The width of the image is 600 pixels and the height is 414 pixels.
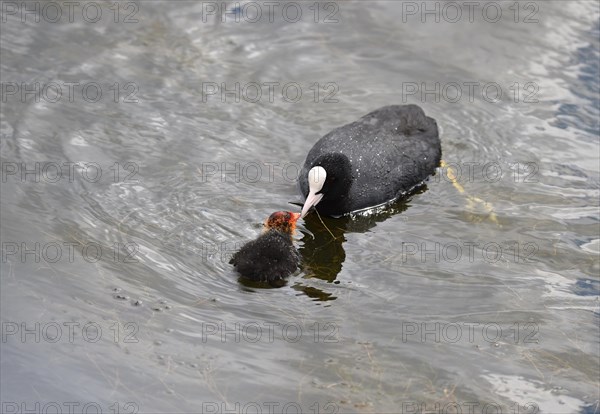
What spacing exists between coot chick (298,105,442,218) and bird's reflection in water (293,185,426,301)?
74 mm

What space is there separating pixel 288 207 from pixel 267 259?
1187 millimetres

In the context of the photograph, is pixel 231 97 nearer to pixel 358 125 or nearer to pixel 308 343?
pixel 358 125

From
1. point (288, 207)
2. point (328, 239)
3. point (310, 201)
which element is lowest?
point (328, 239)

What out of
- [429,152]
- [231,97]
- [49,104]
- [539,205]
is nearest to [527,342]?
[539,205]

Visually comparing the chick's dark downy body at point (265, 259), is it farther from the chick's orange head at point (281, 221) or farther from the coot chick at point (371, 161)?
the coot chick at point (371, 161)

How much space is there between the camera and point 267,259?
589 centimetres

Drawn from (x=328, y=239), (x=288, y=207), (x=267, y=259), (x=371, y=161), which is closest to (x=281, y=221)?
(x=267, y=259)

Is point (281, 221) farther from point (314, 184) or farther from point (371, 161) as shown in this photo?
point (371, 161)

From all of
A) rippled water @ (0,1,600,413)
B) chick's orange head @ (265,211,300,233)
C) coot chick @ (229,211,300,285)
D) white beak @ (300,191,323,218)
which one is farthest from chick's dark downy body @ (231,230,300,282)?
white beak @ (300,191,323,218)

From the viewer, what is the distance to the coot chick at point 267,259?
5.88 meters

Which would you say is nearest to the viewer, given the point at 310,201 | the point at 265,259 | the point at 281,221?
the point at 265,259

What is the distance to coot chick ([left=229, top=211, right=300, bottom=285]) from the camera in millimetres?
5879

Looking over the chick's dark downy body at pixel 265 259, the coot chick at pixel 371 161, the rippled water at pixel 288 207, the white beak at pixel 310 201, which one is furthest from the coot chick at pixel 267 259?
the coot chick at pixel 371 161

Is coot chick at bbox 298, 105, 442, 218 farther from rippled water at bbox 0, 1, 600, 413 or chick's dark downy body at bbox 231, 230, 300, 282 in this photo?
chick's dark downy body at bbox 231, 230, 300, 282
